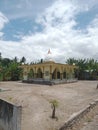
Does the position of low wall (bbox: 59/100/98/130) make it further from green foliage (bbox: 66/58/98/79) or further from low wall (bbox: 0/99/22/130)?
green foliage (bbox: 66/58/98/79)

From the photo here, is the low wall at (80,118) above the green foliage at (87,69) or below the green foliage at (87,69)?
below

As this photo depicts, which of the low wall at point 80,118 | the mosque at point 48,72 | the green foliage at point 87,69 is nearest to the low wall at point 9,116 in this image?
the low wall at point 80,118

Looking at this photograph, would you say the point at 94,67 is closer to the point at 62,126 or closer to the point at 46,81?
the point at 46,81

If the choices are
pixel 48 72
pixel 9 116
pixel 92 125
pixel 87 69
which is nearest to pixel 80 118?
pixel 92 125

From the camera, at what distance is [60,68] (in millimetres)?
33375

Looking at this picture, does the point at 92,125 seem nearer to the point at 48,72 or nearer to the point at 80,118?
the point at 80,118

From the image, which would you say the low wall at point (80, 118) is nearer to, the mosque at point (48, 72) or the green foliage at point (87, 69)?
the mosque at point (48, 72)

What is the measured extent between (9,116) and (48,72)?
23802mm

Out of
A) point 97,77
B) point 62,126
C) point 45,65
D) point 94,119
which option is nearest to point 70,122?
point 62,126

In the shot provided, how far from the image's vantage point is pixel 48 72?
1251 inches

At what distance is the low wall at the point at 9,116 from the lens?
23.6 feet

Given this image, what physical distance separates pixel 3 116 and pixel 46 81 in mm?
20203

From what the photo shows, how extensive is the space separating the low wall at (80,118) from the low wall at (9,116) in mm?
2440

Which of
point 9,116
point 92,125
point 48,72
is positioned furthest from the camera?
point 48,72
